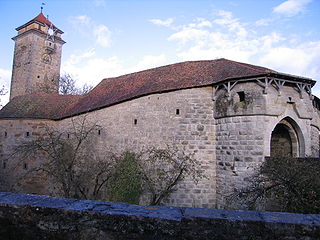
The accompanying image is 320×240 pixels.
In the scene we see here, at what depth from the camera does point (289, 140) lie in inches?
372

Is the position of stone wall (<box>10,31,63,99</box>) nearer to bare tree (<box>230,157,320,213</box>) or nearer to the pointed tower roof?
the pointed tower roof

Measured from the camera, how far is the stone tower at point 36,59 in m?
24.2

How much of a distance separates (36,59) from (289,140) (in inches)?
1003

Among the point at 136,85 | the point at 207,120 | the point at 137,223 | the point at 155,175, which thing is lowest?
the point at 155,175

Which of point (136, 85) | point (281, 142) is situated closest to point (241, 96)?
point (281, 142)

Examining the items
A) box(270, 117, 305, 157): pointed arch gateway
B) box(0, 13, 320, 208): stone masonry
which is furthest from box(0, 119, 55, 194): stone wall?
box(270, 117, 305, 157): pointed arch gateway

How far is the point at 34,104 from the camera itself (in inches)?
574

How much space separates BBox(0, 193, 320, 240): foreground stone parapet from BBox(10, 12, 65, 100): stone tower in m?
25.4

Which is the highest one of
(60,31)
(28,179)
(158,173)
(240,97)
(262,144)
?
(60,31)

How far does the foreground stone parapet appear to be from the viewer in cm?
190

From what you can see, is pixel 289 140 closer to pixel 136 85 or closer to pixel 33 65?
pixel 136 85

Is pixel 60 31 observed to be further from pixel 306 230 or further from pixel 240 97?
pixel 306 230

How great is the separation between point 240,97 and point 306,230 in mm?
7248

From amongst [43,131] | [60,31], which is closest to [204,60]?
[43,131]
